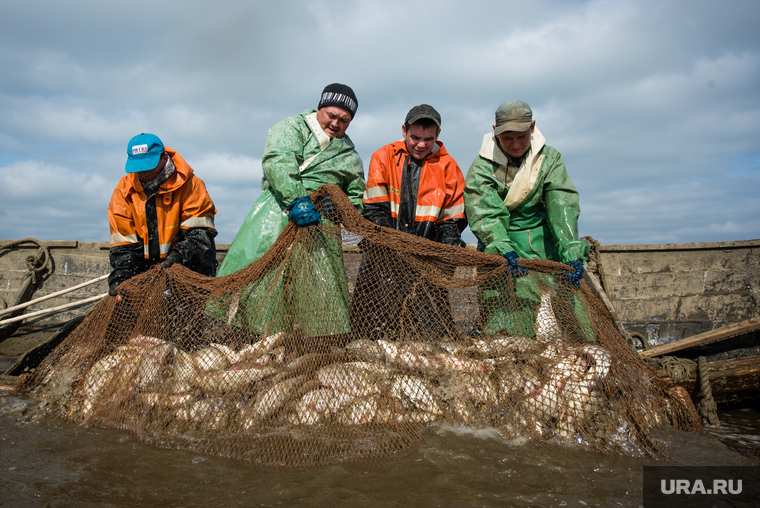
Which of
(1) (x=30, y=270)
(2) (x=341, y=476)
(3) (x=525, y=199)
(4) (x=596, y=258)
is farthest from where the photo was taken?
(1) (x=30, y=270)

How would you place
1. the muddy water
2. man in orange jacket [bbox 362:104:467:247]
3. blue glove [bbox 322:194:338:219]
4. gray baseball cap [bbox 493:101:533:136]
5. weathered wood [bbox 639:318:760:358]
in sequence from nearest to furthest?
the muddy water
blue glove [bbox 322:194:338:219]
gray baseball cap [bbox 493:101:533:136]
man in orange jacket [bbox 362:104:467:247]
weathered wood [bbox 639:318:760:358]

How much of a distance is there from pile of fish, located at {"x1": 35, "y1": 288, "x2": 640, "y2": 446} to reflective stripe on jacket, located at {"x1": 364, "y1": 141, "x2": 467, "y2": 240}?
121cm

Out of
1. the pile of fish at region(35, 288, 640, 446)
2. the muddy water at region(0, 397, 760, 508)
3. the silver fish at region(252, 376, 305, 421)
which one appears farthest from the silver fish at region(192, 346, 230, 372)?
the muddy water at region(0, 397, 760, 508)

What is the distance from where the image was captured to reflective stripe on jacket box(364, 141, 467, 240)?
381 centimetres

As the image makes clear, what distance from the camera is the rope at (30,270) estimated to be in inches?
227

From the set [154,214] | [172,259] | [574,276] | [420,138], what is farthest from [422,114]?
[154,214]

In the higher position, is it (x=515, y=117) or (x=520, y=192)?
(x=515, y=117)

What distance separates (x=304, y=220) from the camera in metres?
3.04

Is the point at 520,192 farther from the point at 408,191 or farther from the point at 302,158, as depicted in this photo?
the point at 302,158

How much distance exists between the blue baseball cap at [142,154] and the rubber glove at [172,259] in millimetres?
753

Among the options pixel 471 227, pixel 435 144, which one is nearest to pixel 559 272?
pixel 471 227

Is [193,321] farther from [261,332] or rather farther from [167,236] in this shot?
[167,236]

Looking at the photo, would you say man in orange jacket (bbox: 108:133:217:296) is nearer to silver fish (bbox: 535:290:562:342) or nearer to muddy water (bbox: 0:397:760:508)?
muddy water (bbox: 0:397:760:508)

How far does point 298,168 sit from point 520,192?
73.4 inches
